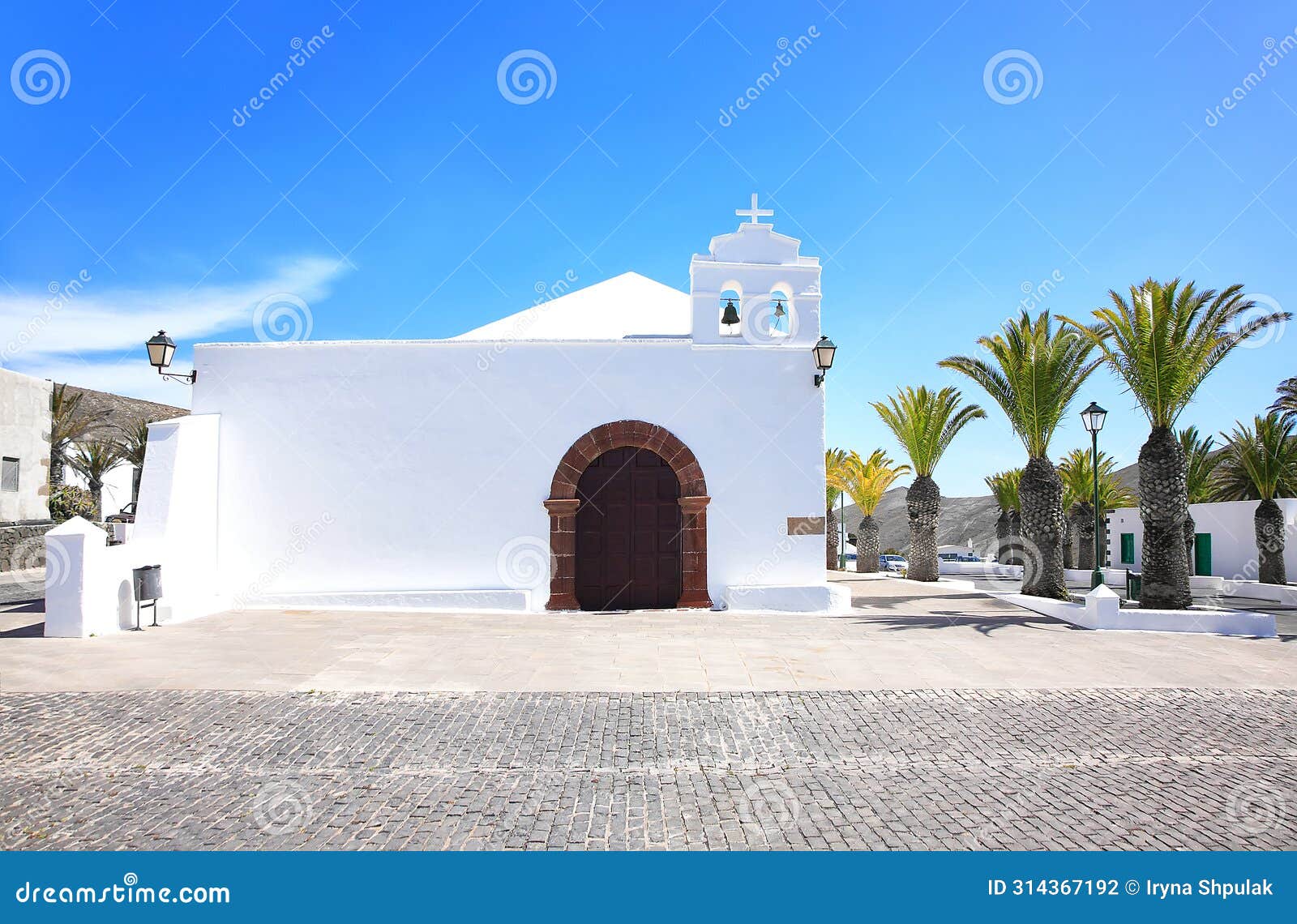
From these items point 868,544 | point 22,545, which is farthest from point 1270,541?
point 22,545

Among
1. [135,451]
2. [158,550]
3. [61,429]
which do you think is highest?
[61,429]

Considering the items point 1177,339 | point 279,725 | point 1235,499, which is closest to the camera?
point 279,725

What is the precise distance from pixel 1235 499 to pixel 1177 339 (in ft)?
57.9

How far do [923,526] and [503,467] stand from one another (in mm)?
12776

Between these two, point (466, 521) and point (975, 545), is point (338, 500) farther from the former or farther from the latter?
point (975, 545)

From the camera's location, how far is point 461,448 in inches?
403

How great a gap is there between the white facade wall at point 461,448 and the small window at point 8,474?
38.5ft

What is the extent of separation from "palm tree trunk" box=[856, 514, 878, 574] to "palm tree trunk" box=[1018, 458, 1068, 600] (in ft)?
35.3

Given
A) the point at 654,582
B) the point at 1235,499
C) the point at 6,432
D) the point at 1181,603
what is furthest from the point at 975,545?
the point at 6,432

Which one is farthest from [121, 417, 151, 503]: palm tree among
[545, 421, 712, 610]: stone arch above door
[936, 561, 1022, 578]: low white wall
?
[936, 561, 1022, 578]: low white wall

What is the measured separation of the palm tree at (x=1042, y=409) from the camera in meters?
13.7

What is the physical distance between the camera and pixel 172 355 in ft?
32.1

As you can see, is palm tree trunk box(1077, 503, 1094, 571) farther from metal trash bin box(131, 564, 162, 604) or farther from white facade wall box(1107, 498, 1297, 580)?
metal trash bin box(131, 564, 162, 604)

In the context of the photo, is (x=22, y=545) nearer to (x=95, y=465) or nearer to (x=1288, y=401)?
(x=95, y=465)
